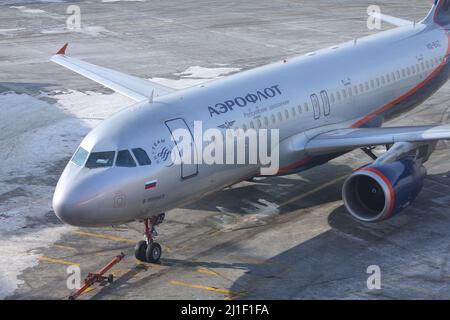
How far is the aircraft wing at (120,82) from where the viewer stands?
33.3m

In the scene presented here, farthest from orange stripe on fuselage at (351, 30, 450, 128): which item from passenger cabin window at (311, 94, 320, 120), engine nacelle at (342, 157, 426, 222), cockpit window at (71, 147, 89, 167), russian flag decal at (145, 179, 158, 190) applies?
cockpit window at (71, 147, 89, 167)

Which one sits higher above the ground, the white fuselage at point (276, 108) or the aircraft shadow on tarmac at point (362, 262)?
the white fuselage at point (276, 108)

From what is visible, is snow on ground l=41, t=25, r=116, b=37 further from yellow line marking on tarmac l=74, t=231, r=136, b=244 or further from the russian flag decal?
the russian flag decal

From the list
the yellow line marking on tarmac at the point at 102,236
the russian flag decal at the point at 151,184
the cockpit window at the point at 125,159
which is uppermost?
the cockpit window at the point at 125,159

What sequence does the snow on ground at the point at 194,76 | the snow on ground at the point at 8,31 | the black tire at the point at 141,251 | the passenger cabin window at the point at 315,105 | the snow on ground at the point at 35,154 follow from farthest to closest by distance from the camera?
1. the snow on ground at the point at 8,31
2. the snow on ground at the point at 194,76
3. the passenger cabin window at the point at 315,105
4. the snow on ground at the point at 35,154
5. the black tire at the point at 141,251

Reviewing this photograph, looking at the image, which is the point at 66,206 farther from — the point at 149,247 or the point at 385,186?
the point at 385,186

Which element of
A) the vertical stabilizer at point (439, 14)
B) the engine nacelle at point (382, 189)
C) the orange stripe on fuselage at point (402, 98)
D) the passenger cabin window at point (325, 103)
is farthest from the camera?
the vertical stabilizer at point (439, 14)

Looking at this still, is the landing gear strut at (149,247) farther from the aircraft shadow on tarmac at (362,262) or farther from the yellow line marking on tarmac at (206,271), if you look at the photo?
the aircraft shadow on tarmac at (362,262)

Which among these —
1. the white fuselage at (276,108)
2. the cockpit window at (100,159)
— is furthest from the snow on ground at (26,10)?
the cockpit window at (100,159)

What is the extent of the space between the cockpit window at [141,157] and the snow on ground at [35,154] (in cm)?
490

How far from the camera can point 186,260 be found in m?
25.0

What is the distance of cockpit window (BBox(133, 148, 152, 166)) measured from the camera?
2342cm
